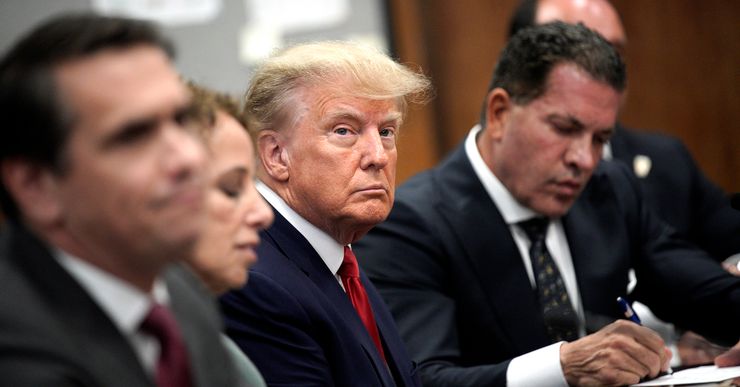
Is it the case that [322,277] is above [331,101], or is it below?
below

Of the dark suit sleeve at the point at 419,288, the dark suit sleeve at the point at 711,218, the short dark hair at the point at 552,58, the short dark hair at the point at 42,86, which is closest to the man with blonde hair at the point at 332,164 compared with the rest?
the dark suit sleeve at the point at 419,288

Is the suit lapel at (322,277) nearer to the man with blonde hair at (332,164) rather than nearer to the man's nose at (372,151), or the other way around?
the man with blonde hair at (332,164)

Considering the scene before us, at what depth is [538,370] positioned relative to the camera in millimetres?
2160

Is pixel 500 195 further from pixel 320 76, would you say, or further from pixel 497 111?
pixel 320 76

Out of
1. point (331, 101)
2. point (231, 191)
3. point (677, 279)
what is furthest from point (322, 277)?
point (677, 279)

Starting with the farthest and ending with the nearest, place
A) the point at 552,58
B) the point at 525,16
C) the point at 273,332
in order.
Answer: the point at 525,16 → the point at 552,58 → the point at 273,332

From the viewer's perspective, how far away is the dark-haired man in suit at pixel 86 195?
1.03 meters

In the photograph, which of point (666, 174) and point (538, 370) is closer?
point (538, 370)

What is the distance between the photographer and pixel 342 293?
1.96 meters

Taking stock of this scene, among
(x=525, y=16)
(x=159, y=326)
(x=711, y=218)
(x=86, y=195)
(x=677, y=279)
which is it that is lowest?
(x=711, y=218)

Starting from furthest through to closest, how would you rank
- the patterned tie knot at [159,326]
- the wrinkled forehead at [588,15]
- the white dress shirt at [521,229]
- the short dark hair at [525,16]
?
1. the short dark hair at [525,16]
2. the wrinkled forehead at [588,15]
3. the white dress shirt at [521,229]
4. the patterned tie knot at [159,326]

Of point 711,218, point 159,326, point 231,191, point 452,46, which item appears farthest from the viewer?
point 452,46

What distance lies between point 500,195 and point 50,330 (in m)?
1.73

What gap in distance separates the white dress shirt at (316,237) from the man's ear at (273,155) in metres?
0.04
